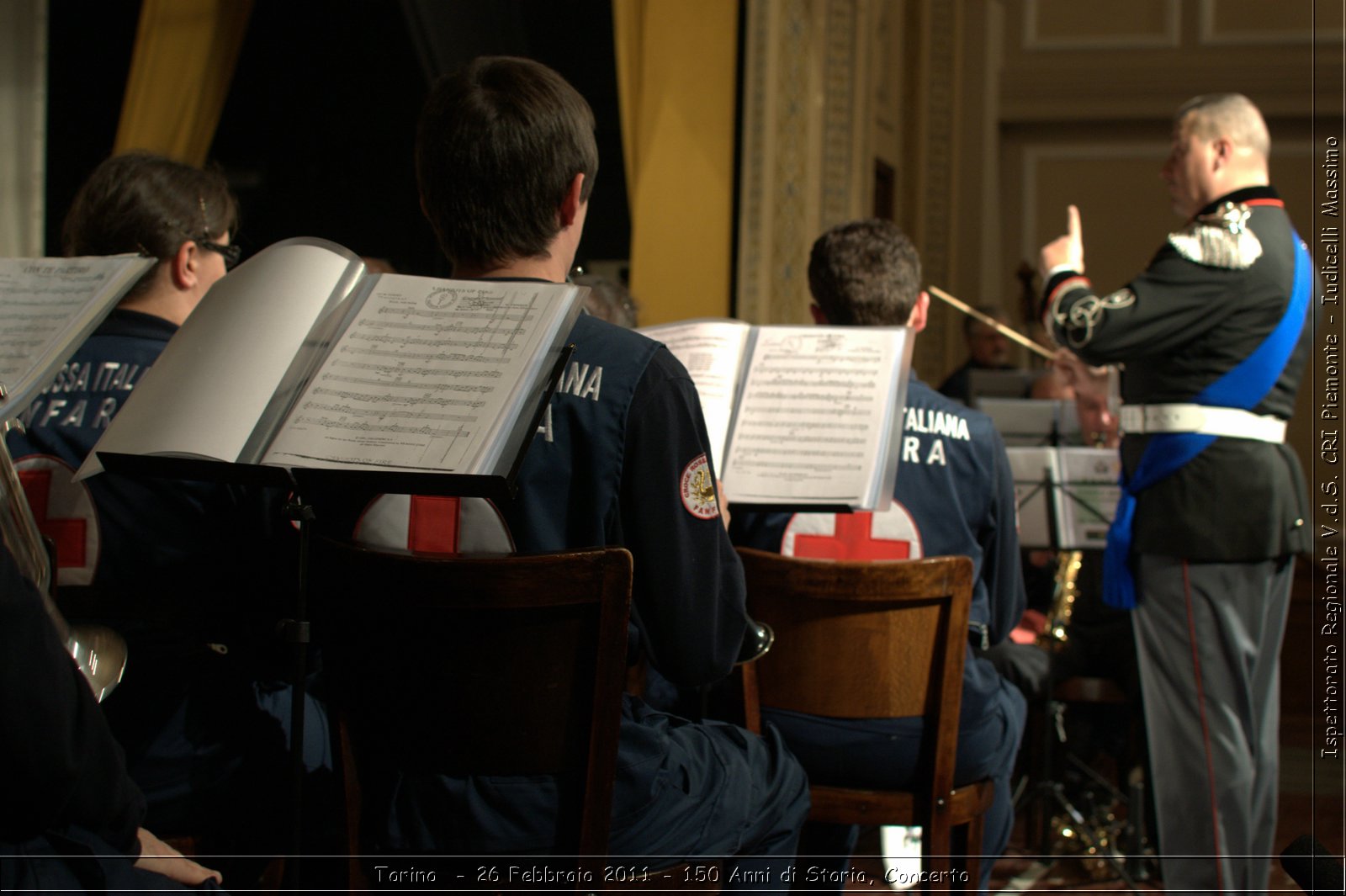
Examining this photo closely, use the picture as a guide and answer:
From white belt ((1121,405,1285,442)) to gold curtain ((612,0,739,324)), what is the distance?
2.53m

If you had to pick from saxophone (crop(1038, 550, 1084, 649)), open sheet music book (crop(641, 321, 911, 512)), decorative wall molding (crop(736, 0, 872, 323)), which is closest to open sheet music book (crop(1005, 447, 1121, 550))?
saxophone (crop(1038, 550, 1084, 649))

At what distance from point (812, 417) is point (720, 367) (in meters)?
0.20

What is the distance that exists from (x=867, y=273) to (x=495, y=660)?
4.19 ft

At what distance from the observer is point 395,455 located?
1117 millimetres

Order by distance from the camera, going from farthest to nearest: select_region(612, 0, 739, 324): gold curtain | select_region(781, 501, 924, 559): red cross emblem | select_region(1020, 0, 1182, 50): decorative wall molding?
select_region(1020, 0, 1182, 50): decorative wall molding < select_region(612, 0, 739, 324): gold curtain < select_region(781, 501, 924, 559): red cross emblem

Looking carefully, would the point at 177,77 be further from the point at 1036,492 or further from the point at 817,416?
the point at 817,416

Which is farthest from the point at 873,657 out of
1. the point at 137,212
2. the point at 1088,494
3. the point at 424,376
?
the point at 1088,494

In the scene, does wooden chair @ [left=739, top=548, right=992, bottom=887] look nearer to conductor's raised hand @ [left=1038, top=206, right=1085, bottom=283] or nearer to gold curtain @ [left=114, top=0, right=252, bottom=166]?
conductor's raised hand @ [left=1038, top=206, right=1085, bottom=283]

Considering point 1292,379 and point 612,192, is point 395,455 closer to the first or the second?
point 1292,379

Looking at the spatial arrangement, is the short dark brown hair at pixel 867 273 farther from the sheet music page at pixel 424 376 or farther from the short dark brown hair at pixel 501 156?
the sheet music page at pixel 424 376

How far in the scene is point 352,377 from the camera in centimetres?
121

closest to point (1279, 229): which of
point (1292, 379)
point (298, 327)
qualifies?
point (1292, 379)

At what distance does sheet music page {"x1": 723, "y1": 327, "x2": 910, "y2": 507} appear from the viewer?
5.68 ft

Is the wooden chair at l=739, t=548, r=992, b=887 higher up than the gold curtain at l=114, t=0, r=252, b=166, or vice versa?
the gold curtain at l=114, t=0, r=252, b=166
